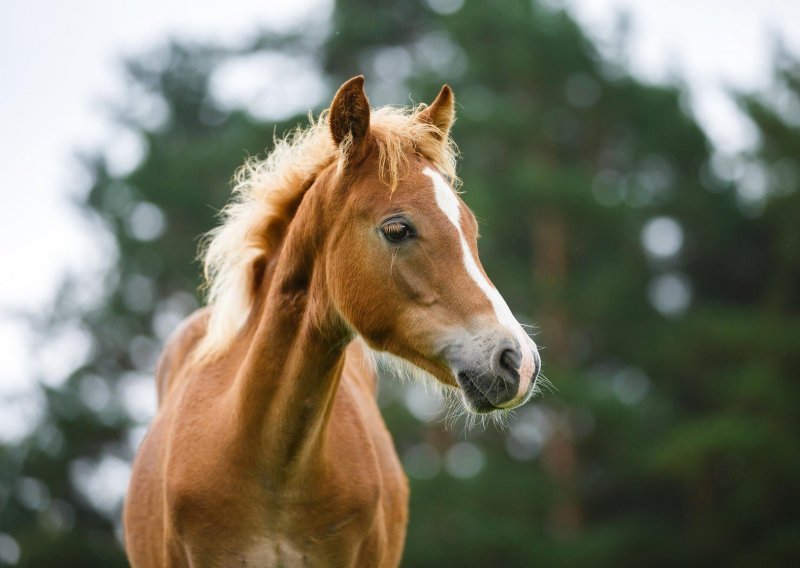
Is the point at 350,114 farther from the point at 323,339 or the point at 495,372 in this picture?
the point at 495,372

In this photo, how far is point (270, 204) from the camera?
468cm

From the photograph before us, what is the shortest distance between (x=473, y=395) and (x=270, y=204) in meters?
1.57

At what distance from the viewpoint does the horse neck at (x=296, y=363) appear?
4.23 m

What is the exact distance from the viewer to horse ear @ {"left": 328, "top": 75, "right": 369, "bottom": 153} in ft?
13.4

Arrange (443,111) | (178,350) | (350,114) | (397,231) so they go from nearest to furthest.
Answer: (397,231), (350,114), (443,111), (178,350)

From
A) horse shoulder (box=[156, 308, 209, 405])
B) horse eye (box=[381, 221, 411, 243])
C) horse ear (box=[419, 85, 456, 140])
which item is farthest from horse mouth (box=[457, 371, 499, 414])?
horse shoulder (box=[156, 308, 209, 405])

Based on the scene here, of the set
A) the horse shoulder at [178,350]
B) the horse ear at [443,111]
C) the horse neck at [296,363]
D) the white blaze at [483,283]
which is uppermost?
the horse ear at [443,111]

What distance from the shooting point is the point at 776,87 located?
23.0 meters

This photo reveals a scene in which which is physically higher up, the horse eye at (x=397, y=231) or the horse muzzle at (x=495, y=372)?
the horse eye at (x=397, y=231)

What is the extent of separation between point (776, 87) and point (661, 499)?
33.6 feet

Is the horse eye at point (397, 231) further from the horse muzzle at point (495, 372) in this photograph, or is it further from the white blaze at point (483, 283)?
the horse muzzle at point (495, 372)

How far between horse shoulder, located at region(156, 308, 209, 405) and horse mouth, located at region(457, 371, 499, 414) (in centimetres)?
244

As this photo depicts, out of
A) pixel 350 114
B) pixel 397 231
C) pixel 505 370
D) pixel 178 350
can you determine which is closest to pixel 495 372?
pixel 505 370

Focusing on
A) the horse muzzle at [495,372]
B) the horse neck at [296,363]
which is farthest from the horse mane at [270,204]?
the horse muzzle at [495,372]
